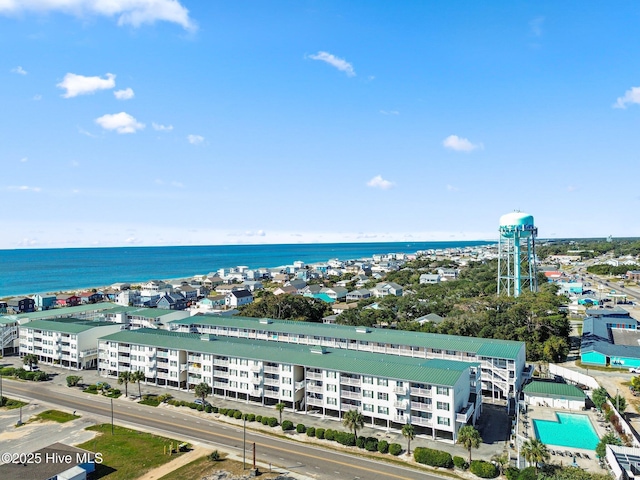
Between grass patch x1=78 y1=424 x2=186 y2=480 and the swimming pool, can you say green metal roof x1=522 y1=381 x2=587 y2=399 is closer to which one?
the swimming pool

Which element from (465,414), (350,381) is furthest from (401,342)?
(465,414)

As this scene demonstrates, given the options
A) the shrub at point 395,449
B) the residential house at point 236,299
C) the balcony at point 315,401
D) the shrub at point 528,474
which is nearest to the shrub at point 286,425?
the balcony at point 315,401

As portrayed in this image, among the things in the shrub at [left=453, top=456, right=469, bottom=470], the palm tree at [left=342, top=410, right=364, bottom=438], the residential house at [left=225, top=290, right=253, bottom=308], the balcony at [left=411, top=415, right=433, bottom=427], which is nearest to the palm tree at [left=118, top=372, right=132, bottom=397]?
the palm tree at [left=342, top=410, right=364, bottom=438]

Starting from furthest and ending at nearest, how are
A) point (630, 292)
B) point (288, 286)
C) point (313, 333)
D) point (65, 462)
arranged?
point (288, 286) < point (630, 292) < point (313, 333) < point (65, 462)

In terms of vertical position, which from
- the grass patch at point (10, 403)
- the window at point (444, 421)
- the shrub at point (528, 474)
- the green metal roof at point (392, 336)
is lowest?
the grass patch at point (10, 403)

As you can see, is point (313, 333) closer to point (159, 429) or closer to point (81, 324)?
point (159, 429)

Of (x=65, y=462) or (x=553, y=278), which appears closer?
(x=65, y=462)

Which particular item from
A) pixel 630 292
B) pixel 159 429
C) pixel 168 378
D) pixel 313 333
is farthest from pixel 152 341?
pixel 630 292

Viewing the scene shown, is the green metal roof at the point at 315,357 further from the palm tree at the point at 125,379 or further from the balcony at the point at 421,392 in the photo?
the palm tree at the point at 125,379

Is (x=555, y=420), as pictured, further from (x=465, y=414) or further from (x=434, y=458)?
(x=434, y=458)
